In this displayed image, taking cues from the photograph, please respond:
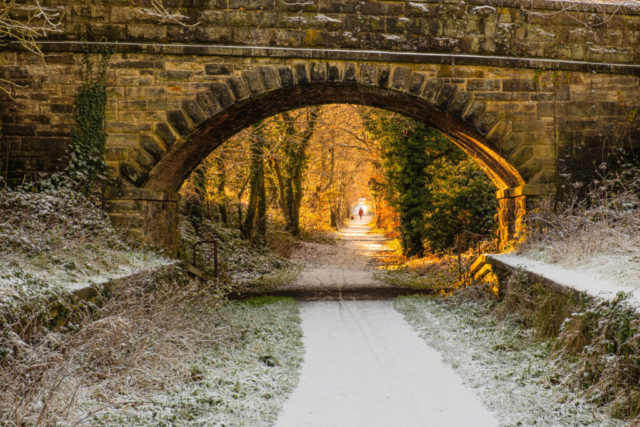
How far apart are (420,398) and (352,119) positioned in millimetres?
16555

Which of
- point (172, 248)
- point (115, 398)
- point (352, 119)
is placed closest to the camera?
point (115, 398)

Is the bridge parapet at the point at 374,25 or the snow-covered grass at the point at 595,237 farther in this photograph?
the bridge parapet at the point at 374,25

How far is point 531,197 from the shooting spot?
888cm

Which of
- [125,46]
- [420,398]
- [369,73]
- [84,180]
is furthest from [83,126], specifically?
[420,398]

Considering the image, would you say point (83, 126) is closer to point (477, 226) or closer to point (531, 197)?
point (531, 197)

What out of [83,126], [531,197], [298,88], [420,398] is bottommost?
[420,398]

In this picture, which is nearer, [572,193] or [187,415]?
[187,415]

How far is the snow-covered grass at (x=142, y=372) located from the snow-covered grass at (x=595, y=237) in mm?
3413

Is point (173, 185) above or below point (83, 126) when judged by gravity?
below

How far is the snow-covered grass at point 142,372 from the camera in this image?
127 inches

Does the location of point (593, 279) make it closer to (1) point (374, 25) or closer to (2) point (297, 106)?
(1) point (374, 25)

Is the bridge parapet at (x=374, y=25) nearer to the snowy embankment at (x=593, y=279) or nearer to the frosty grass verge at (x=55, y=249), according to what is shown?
the frosty grass verge at (x=55, y=249)

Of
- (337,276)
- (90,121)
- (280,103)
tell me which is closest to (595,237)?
(280,103)

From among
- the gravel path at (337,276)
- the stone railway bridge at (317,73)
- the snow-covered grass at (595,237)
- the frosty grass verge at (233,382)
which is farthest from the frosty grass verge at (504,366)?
the stone railway bridge at (317,73)
